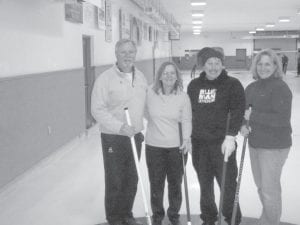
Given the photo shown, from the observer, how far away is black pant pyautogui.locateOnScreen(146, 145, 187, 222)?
3.27m

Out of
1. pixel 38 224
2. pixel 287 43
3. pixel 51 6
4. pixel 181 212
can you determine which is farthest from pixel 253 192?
pixel 287 43

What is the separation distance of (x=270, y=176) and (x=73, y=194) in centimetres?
226

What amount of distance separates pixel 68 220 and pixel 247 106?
1.84m

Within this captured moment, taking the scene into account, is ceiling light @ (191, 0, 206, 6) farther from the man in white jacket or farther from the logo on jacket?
the logo on jacket

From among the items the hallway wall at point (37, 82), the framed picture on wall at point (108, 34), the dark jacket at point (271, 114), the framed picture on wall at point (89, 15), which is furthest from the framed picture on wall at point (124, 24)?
the dark jacket at point (271, 114)

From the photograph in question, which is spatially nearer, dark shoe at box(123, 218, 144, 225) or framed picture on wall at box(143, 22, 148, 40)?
dark shoe at box(123, 218, 144, 225)

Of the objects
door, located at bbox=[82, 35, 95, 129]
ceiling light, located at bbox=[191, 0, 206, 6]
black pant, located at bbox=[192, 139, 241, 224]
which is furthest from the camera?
ceiling light, located at bbox=[191, 0, 206, 6]

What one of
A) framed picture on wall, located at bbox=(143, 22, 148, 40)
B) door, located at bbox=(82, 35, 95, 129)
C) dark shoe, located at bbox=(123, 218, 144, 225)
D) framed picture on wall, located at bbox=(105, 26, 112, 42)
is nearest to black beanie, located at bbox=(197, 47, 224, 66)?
dark shoe, located at bbox=(123, 218, 144, 225)

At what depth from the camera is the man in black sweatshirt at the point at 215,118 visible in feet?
10.0

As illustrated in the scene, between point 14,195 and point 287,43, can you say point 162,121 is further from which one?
point 287,43

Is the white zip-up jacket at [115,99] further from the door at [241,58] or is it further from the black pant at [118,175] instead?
the door at [241,58]

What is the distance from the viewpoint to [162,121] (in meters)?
3.23

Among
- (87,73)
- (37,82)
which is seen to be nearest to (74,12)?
(87,73)

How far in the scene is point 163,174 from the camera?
3.36m
